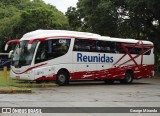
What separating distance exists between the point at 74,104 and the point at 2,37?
2243 inches

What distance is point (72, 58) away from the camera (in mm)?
25750

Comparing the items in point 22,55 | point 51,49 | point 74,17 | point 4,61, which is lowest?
point 4,61

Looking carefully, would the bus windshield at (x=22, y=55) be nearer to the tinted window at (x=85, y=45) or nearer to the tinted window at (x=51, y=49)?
the tinted window at (x=51, y=49)

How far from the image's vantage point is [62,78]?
25.2 metres

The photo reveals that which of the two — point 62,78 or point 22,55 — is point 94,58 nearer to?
point 62,78

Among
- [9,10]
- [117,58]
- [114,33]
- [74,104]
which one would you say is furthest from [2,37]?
[74,104]

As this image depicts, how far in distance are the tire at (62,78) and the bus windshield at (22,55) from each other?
6.93 feet

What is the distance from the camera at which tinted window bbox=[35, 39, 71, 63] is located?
2409 centimetres

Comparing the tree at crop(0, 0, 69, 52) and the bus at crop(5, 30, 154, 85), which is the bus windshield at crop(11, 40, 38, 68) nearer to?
the bus at crop(5, 30, 154, 85)

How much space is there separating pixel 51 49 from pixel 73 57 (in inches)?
74.0

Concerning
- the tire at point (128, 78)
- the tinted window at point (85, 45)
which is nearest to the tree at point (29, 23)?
the tire at point (128, 78)

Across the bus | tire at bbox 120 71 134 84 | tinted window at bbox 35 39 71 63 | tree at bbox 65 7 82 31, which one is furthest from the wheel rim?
tree at bbox 65 7 82 31

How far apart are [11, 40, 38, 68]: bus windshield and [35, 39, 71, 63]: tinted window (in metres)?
0.42

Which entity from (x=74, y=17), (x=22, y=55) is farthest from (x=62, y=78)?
(x=74, y=17)
